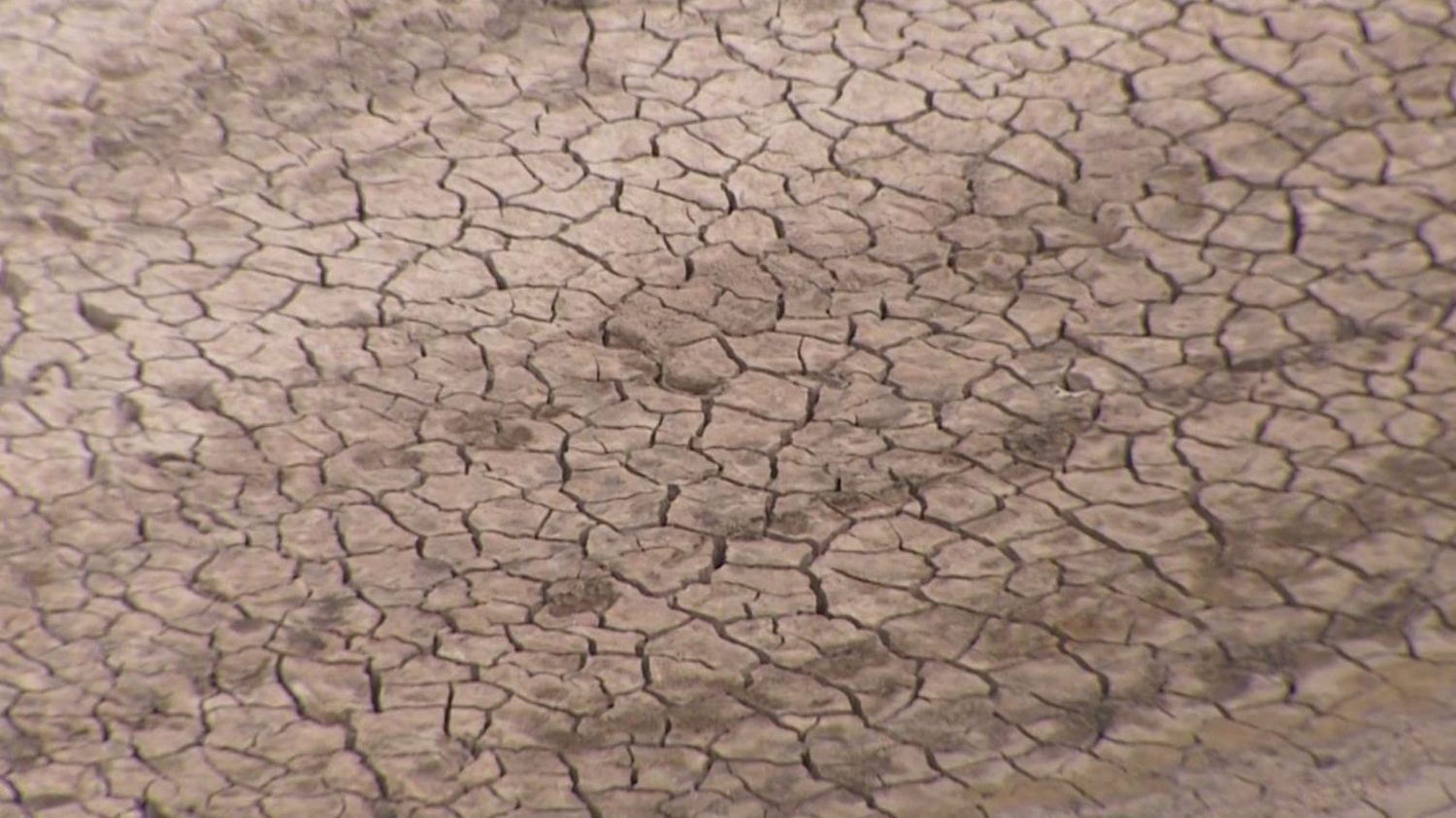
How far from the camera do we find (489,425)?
454 cm

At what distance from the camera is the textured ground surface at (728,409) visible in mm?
3715

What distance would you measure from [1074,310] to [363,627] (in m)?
1.92

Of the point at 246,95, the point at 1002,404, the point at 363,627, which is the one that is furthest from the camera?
the point at 246,95

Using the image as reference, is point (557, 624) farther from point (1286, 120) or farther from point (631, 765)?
point (1286, 120)

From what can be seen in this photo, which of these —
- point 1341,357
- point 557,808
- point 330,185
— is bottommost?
point 557,808

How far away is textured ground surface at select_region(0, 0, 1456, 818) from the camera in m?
3.71

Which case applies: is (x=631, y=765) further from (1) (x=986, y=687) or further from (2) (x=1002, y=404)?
(2) (x=1002, y=404)

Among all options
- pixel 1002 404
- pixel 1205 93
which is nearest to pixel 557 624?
pixel 1002 404

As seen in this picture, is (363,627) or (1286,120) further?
(1286,120)

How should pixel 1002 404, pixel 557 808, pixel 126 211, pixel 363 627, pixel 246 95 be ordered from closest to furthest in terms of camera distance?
pixel 557 808 < pixel 363 627 < pixel 1002 404 < pixel 126 211 < pixel 246 95

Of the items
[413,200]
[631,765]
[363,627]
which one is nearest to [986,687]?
[631,765]

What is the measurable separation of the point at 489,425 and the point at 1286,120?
235 centimetres

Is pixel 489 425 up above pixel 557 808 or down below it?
above

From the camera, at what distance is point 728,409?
15.0ft
